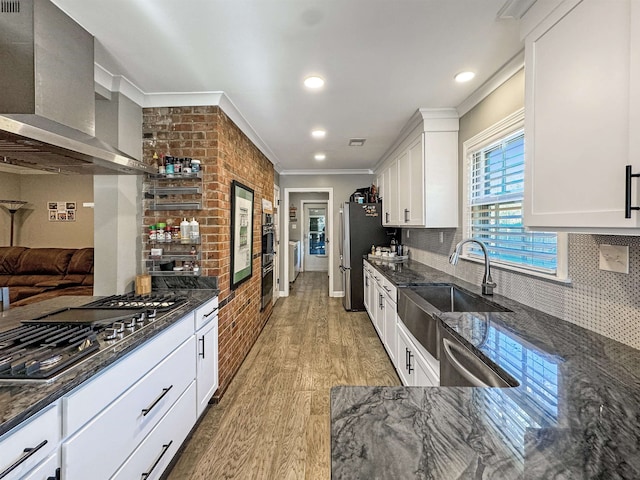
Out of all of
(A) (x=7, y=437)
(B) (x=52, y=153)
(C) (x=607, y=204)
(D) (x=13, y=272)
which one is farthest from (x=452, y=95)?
(D) (x=13, y=272)

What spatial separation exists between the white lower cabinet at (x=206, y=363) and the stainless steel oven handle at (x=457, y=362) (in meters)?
1.52

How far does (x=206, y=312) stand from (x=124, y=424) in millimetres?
924

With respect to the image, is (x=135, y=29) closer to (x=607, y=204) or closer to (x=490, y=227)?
(x=607, y=204)

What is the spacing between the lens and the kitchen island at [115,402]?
2.85ft

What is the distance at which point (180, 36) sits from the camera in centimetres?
166

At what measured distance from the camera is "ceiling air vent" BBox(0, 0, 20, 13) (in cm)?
136

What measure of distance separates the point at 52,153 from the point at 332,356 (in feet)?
9.09

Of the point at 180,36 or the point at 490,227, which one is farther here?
the point at 490,227

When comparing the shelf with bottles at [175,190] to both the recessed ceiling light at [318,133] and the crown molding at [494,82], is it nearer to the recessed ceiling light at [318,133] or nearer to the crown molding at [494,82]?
the recessed ceiling light at [318,133]

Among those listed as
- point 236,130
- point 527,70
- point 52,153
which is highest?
point 236,130

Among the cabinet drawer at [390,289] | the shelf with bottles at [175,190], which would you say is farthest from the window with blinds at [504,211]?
the shelf with bottles at [175,190]

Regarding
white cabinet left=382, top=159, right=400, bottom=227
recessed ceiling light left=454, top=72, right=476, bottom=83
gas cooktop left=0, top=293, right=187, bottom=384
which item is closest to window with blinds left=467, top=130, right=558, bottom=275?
recessed ceiling light left=454, top=72, right=476, bottom=83

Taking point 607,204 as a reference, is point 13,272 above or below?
below

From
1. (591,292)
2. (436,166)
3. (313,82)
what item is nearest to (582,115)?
(591,292)
